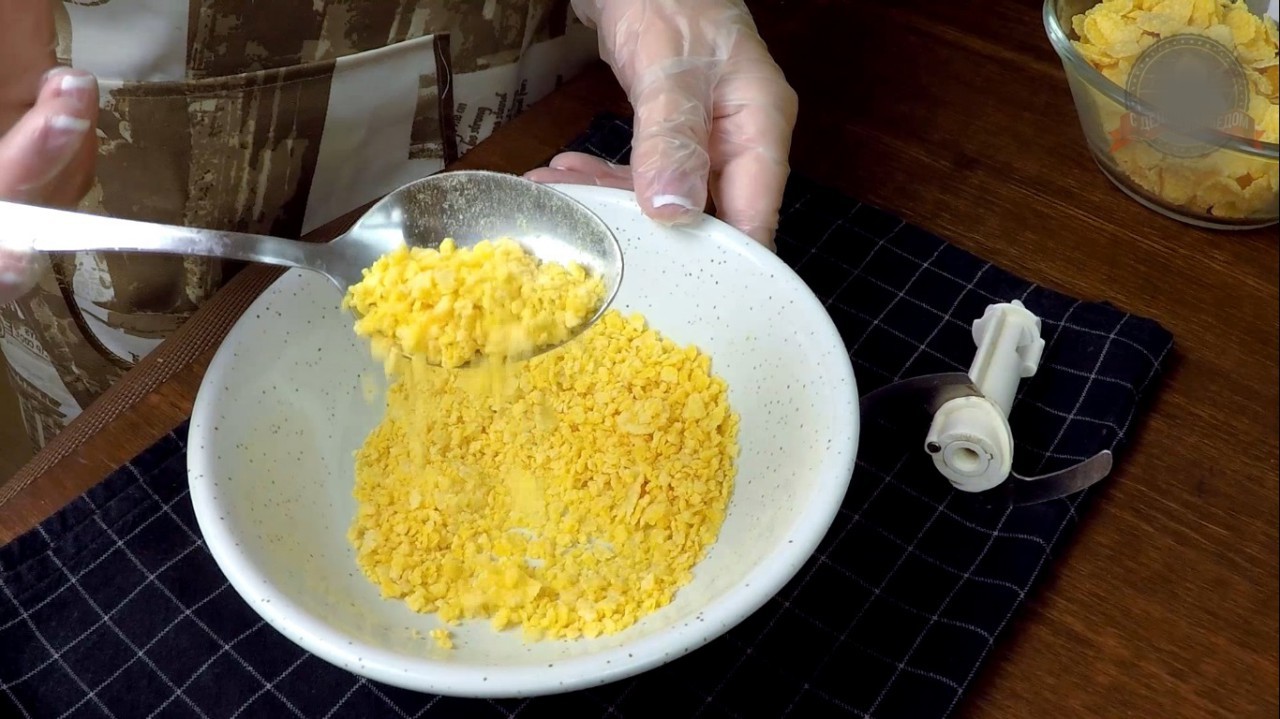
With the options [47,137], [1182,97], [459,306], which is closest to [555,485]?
[459,306]

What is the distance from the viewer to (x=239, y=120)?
83 centimetres

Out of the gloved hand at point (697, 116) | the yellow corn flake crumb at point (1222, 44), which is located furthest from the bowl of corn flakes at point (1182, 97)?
the gloved hand at point (697, 116)

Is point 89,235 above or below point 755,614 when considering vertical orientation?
above

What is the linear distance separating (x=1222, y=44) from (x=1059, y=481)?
449 mm

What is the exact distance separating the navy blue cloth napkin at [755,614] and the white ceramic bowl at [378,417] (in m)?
0.07

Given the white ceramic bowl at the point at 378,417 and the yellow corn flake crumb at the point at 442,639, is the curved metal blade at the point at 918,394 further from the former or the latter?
the yellow corn flake crumb at the point at 442,639

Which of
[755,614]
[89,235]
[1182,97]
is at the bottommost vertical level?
[755,614]

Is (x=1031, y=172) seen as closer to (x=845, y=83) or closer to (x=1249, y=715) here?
(x=845, y=83)

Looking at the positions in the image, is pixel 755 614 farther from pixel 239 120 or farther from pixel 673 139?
pixel 239 120

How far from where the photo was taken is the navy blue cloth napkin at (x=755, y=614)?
0.62 meters

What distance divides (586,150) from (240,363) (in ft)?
1.44

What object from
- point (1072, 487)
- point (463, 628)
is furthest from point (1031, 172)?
point (463, 628)

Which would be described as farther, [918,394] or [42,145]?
[918,394]

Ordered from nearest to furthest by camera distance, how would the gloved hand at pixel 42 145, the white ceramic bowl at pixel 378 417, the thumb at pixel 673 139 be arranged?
the white ceramic bowl at pixel 378 417
the gloved hand at pixel 42 145
the thumb at pixel 673 139
